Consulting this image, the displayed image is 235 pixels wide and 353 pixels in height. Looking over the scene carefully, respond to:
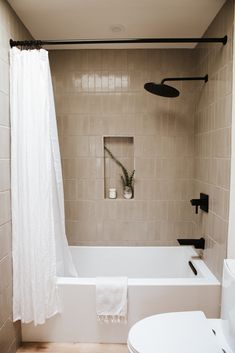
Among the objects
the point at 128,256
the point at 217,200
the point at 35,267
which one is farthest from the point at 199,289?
the point at 35,267

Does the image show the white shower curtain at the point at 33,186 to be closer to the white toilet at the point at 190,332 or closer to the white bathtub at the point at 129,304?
the white bathtub at the point at 129,304

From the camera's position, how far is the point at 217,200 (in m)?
1.91

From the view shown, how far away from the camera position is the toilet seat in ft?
4.06

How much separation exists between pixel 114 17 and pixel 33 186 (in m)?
1.46

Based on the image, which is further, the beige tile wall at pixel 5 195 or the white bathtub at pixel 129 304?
the white bathtub at pixel 129 304

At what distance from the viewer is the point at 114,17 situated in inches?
78.0

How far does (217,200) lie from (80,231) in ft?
4.98

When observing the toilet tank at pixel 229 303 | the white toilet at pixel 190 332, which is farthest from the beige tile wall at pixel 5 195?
the toilet tank at pixel 229 303

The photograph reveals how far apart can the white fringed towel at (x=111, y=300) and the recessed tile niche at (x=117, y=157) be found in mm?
1103

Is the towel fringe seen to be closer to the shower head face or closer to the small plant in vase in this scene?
the small plant in vase

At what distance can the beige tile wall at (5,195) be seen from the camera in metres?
1.68

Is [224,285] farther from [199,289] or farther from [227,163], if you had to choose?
[227,163]

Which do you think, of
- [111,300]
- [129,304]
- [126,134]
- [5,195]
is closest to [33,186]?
[5,195]

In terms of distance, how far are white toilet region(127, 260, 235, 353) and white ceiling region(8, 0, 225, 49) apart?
181 centimetres
